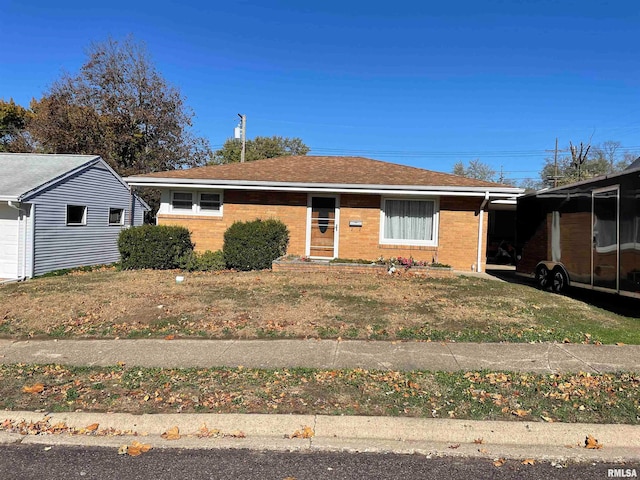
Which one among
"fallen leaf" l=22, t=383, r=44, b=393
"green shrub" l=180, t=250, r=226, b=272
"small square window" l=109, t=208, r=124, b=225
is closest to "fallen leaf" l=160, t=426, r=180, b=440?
"fallen leaf" l=22, t=383, r=44, b=393

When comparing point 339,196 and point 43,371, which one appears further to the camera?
point 339,196

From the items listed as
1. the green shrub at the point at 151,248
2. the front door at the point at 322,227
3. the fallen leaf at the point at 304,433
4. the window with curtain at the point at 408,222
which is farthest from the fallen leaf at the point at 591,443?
the green shrub at the point at 151,248

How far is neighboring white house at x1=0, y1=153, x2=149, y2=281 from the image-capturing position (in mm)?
14000

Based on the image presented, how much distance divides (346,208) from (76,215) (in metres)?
10.4

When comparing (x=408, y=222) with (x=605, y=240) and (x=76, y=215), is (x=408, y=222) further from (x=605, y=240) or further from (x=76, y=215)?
(x=76, y=215)

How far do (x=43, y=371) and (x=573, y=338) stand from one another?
7.12 m

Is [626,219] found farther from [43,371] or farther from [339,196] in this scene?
[43,371]

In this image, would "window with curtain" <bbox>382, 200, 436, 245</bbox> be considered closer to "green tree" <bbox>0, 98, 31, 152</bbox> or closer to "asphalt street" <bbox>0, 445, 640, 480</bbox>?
"asphalt street" <bbox>0, 445, 640, 480</bbox>

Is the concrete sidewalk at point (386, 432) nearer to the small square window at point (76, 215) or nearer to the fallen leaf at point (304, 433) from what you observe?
the fallen leaf at point (304, 433)

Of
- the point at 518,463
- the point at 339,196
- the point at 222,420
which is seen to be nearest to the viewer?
the point at 518,463

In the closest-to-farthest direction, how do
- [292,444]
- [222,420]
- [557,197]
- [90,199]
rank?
1. [292,444]
2. [222,420]
3. [557,197]
4. [90,199]

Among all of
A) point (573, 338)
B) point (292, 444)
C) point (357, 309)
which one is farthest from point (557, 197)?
point (292, 444)

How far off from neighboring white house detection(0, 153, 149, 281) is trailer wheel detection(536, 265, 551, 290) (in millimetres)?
14929

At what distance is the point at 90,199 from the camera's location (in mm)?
17344
